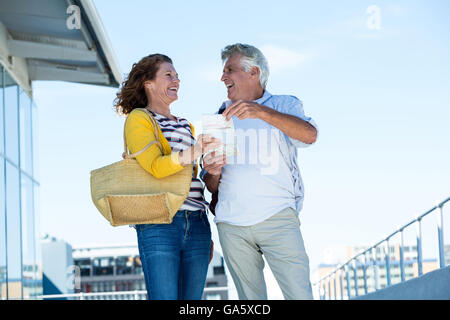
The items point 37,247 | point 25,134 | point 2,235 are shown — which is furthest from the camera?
point 37,247

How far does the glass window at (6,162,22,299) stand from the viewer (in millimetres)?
11492

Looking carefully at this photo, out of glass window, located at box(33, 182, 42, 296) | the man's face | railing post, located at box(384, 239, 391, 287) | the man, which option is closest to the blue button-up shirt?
the man

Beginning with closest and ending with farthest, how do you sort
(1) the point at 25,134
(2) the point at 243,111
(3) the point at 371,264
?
(2) the point at 243,111
(3) the point at 371,264
(1) the point at 25,134

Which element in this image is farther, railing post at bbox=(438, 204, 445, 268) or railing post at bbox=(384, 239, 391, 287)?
railing post at bbox=(384, 239, 391, 287)

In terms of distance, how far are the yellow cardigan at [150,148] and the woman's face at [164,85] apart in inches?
10.0

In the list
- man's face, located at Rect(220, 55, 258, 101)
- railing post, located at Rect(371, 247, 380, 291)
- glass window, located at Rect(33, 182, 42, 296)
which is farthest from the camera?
glass window, located at Rect(33, 182, 42, 296)

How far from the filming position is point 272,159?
3.41 meters

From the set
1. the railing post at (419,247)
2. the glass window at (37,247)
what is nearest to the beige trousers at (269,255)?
the railing post at (419,247)

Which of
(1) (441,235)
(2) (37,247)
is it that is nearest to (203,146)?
(1) (441,235)

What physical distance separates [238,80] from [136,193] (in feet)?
2.59

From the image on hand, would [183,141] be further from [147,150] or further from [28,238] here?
[28,238]

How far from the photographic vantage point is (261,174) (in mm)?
3365

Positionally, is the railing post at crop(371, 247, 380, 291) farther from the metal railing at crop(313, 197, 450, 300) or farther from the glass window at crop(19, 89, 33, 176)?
the glass window at crop(19, 89, 33, 176)
